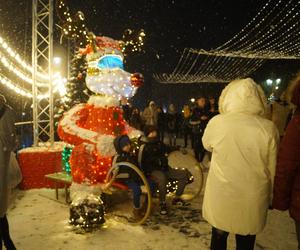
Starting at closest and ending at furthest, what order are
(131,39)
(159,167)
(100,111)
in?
(159,167), (100,111), (131,39)

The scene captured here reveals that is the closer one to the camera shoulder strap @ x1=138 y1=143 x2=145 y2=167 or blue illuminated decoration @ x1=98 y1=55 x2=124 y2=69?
shoulder strap @ x1=138 y1=143 x2=145 y2=167

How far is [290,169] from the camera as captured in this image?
2.48m

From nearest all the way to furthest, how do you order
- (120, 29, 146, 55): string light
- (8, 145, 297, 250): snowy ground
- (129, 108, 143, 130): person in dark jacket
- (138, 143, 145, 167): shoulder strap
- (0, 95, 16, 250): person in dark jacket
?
(0, 95, 16, 250): person in dark jacket, (8, 145, 297, 250): snowy ground, (138, 143, 145, 167): shoulder strap, (120, 29, 146, 55): string light, (129, 108, 143, 130): person in dark jacket

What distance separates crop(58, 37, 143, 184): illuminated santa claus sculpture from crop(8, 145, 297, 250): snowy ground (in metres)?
0.81

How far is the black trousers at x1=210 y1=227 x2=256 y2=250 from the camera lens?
301 centimetres

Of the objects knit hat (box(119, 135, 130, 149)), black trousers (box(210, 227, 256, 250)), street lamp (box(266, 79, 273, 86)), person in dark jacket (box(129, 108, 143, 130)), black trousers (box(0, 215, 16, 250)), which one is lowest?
black trousers (box(0, 215, 16, 250))

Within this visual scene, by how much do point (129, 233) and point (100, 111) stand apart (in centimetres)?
211

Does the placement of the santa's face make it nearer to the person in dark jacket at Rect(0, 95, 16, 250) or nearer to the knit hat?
the knit hat

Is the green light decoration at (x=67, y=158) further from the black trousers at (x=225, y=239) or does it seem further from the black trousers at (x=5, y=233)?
the black trousers at (x=225, y=239)

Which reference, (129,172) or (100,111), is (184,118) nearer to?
(100,111)

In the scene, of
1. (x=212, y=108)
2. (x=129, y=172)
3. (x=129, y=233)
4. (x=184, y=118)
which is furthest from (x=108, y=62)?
(x=184, y=118)

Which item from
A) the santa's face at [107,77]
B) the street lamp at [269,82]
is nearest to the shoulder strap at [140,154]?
the santa's face at [107,77]

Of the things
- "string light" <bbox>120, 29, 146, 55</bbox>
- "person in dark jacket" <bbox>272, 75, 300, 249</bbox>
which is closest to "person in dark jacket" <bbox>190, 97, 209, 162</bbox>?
"string light" <bbox>120, 29, 146, 55</bbox>

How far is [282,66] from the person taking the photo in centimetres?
2939
